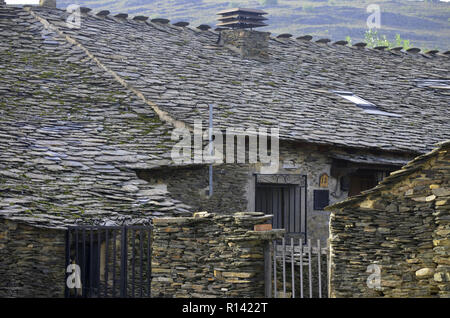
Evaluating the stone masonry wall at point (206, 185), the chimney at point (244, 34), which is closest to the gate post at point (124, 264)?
the stone masonry wall at point (206, 185)

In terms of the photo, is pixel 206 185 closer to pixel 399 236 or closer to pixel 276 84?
pixel 276 84

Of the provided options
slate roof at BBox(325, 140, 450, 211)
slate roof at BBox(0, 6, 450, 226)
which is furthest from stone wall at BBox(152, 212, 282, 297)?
slate roof at BBox(0, 6, 450, 226)

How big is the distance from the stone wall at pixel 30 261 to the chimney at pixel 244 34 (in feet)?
31.1

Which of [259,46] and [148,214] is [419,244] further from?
[259,46]

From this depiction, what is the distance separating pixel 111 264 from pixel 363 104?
344 inches

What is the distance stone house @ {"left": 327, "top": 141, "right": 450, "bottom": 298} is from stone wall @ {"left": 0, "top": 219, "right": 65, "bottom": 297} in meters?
4.53

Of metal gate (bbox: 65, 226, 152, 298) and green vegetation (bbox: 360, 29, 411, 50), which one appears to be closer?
metal gate (bbox: 65, 226, 152, 298)

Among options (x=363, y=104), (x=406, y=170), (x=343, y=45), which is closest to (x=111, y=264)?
(x=406, y=170)

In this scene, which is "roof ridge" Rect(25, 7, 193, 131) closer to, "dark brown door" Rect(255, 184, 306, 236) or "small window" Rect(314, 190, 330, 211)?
"dark brown door" Rect(255, 184, 306, 236)

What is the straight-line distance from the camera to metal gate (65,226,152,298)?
11.1 metres

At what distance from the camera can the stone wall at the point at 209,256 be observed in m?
9.93

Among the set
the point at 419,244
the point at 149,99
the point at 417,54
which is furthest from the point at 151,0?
the point at 419,244

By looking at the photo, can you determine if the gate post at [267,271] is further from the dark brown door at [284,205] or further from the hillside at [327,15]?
the hillside at [327,15]
